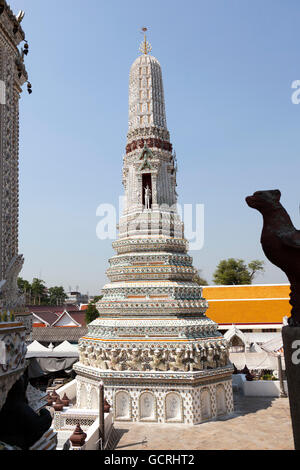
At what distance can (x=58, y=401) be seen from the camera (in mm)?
13562

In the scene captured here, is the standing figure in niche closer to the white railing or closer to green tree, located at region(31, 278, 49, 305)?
the white railing

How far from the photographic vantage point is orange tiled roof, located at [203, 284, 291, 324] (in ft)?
106

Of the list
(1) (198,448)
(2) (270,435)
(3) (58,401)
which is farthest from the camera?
(3) (58,401)

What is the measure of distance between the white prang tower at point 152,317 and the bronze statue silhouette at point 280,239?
8736 mm

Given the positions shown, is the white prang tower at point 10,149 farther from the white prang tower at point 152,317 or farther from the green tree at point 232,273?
the green tree at point 232,273

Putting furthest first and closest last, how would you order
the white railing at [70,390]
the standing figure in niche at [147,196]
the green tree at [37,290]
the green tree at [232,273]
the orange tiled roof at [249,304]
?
the green tree at [37,290], the green tree at [232,273], the orange tiled roof at [249,304], the standing figure in niche at [147,196], the white railing at [70,390]

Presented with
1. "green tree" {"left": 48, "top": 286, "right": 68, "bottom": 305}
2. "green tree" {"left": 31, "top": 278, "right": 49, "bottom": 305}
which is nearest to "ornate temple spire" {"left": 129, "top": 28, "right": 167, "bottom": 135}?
"green tree" {"left": 31, "top": 278, "right": 49, "bottom": 305}

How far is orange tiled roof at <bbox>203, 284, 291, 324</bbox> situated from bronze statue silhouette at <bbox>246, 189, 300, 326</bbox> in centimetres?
2690

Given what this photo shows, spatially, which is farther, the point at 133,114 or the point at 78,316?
the point at 78,316

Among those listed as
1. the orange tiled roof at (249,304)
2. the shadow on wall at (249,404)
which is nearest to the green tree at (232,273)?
the orange tiled roof at (249,304)

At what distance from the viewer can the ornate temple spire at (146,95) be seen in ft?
65.3
